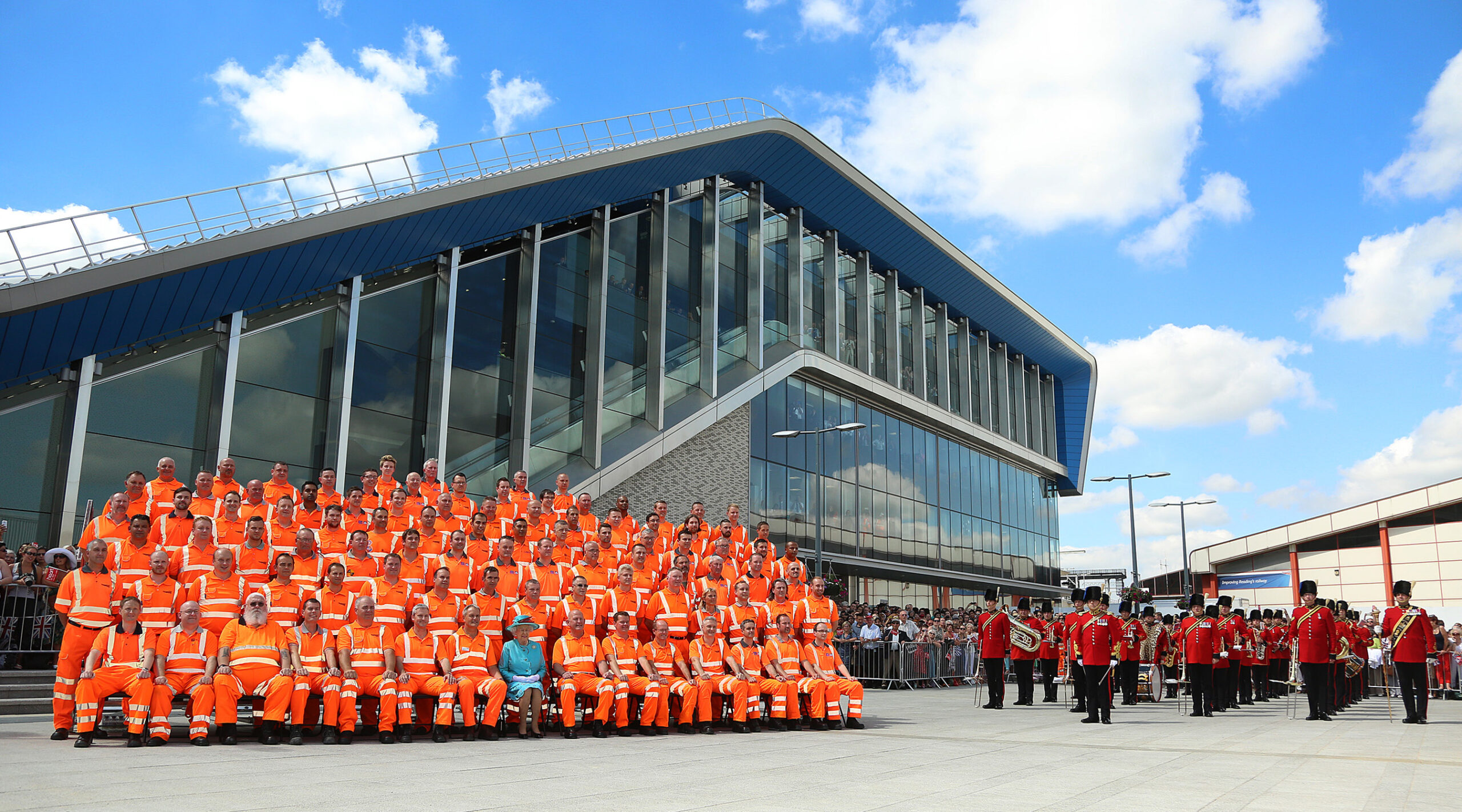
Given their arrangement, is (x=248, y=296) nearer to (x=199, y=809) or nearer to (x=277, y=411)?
(x=277, y=411)

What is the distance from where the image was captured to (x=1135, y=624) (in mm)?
17125

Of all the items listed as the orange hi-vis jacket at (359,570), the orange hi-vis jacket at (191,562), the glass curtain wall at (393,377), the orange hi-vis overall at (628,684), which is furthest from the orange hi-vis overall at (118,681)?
the glass curtain wall at (393,377)

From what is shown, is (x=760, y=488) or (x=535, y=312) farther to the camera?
(x=760, y=488)

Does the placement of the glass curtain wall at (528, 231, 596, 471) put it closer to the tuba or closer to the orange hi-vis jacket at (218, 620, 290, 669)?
the tuba

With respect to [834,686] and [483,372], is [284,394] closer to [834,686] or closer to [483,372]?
[483,372]

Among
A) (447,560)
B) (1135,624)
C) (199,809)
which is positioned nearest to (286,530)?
(447,560)

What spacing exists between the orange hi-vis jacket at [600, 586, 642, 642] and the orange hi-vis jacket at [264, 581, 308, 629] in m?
3.25

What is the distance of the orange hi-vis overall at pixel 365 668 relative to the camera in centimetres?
939

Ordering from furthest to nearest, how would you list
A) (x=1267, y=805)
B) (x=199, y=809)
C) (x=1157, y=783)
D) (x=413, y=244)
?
(x=413, y=244)
(x=1157, y=783)
(x=1267, y=805)
(x=199, y=809)

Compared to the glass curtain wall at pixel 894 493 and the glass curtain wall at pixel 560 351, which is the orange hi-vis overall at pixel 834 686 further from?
the glass curtain wall at pixel 894 493

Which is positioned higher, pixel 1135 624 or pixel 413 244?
pixel 413 244

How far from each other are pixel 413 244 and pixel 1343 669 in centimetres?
2041

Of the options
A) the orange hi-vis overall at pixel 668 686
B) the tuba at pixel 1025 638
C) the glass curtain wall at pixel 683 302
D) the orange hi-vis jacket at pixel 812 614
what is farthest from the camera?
the glass curtain wall at pixel 683 302

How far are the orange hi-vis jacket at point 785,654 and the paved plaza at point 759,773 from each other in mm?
996
